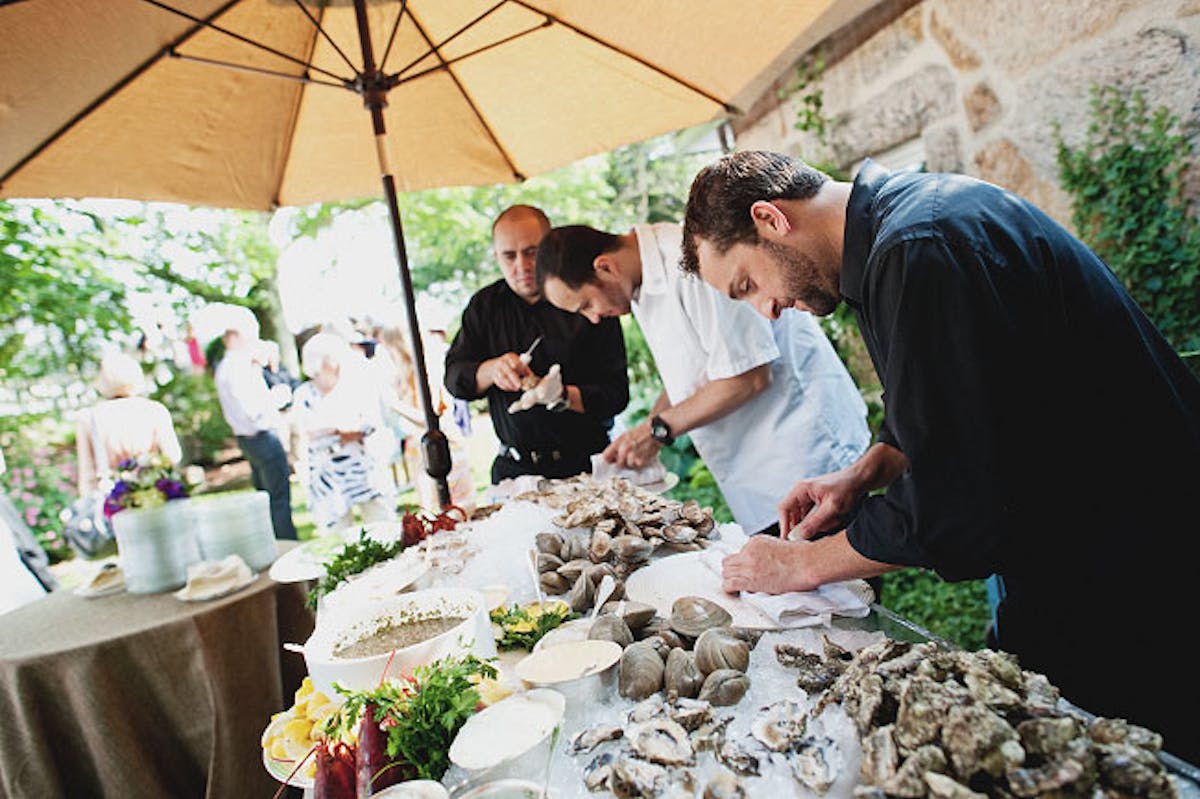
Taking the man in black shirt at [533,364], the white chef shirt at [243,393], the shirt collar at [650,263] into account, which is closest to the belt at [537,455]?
the man in black shirt at [533,364]

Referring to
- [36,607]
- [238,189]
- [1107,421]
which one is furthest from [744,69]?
[36,607]

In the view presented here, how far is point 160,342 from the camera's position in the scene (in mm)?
12148

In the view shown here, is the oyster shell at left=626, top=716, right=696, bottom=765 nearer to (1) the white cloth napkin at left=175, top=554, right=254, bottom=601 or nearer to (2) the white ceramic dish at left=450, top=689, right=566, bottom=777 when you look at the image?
(2) the white ceramic dish at left=450, top=689, right=566, bottom=777

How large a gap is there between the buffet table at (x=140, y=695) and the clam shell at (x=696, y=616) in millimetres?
1890

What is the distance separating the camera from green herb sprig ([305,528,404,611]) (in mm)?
1967

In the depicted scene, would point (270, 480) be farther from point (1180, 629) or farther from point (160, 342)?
point (160, 342)

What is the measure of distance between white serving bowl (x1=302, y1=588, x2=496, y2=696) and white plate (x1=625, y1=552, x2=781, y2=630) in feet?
1.14

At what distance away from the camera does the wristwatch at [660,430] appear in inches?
95.0

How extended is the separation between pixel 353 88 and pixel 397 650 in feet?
6.75

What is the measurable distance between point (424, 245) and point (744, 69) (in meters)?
12.3

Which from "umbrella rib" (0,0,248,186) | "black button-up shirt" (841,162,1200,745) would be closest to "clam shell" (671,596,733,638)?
"black button-up shirt" (841,162,1200,745)

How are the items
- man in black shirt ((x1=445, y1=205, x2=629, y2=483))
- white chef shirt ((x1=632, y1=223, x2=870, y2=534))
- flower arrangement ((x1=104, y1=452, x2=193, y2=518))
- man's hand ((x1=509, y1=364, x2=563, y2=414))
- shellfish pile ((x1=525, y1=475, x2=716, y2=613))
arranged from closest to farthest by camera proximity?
shellfish pile ((x1=525, y1=475, x2=716, y2=613))
white chef shirt ((x1=632, y1=223, x2=870, y2=534))
flower arrangement ((x1=104, y1=452, x2=193, y2=518))
man's hand ((x1=509, y1=364, x2=563, y2=414))
man in black shirt ((x1=445, y1=205, x2=629, y2=483))

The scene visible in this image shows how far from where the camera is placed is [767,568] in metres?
1.33

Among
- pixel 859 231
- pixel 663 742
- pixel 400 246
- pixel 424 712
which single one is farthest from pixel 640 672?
pixel 400 246
